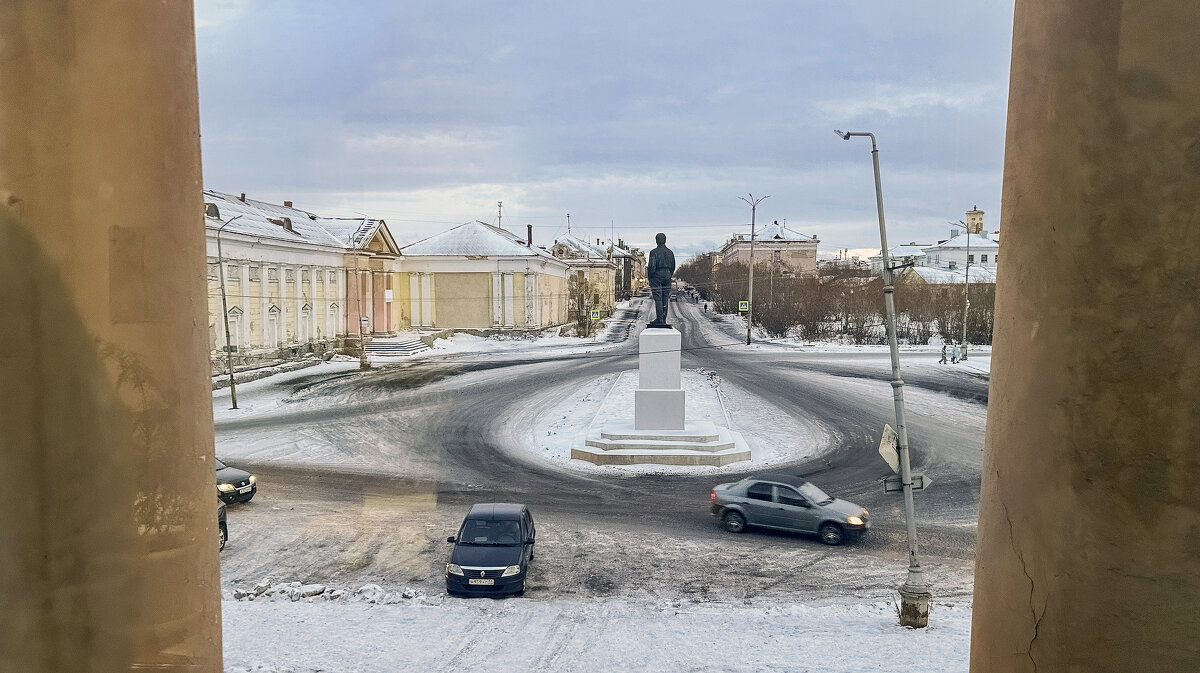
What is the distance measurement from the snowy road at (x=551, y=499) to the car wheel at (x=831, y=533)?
313mm

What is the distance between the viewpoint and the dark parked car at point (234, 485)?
52.0ft

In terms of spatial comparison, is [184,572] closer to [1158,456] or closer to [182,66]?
[182,66]

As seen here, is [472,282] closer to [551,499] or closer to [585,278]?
[585,278]

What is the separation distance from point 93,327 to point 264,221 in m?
41.5

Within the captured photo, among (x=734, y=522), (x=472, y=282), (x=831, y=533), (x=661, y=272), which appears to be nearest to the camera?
(x=831, y=533)

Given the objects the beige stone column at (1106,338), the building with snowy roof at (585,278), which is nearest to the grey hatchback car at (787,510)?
the beige stone column at (1106,338)

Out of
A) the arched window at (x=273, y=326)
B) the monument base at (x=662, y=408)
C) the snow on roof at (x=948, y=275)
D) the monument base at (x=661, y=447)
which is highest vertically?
the snow on roof at (x=948, y=275)

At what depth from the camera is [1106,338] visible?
2.08 meters

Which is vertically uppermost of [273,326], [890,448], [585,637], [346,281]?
[346,281]

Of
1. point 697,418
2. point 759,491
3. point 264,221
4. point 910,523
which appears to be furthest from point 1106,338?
point 264,221

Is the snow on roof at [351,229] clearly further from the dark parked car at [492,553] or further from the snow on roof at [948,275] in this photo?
the snow on roof at [948,275]

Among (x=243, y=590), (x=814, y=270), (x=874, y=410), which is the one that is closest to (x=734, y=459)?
(x=874, y=410)

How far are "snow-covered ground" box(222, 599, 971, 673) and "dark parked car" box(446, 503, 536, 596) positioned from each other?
27cm

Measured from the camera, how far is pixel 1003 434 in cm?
241
